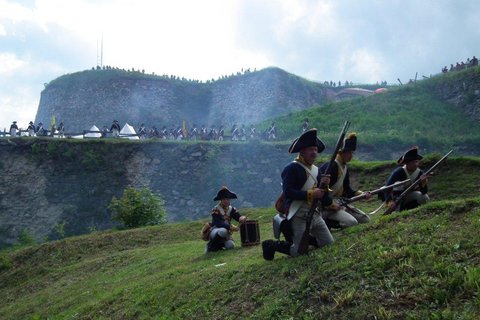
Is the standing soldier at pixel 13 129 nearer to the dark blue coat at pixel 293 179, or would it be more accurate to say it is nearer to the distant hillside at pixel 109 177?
the distant hillside at pixel 109 177

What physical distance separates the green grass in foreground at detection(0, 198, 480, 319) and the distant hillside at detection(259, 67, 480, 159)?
23515 millimetres

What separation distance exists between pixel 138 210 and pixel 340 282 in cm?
1839

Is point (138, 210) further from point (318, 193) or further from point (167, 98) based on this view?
point (167, 98)

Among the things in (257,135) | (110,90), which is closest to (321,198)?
(257,135)

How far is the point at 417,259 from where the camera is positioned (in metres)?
5.82

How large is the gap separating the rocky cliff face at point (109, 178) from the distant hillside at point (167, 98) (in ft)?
87.8

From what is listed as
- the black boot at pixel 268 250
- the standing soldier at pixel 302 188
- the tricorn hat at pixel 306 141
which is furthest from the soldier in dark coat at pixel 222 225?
the tricorn hat at pixel 306 141

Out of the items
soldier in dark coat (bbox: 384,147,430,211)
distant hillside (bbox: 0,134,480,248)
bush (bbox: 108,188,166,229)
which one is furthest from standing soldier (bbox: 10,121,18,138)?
soldier in dark coat (bbox: 384,147,430,211)

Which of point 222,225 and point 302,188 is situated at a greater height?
point 302,188

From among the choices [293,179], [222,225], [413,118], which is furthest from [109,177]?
[293,179]

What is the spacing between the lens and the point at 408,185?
9.98m

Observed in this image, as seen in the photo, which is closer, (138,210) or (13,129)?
(138,210)

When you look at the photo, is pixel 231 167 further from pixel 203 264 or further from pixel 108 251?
pixel 203 264

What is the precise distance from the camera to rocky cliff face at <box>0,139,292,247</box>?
31.1m
